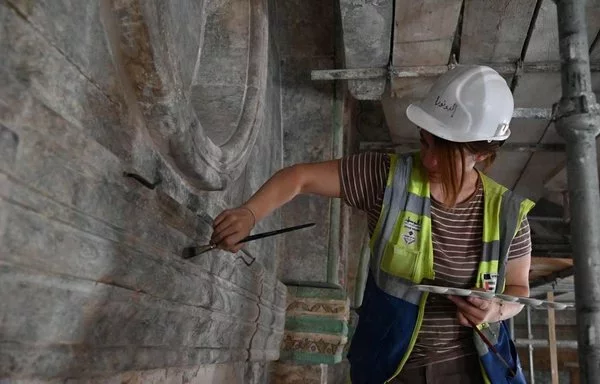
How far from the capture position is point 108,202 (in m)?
1.06

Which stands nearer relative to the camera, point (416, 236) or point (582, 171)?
point (416, 236)

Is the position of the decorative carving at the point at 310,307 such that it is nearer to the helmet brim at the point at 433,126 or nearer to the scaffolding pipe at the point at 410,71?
the scaffolding pipe at the point at 410,71

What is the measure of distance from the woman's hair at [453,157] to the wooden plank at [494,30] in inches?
52.7

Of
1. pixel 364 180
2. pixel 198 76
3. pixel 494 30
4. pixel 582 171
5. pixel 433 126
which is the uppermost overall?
pixel 494 30

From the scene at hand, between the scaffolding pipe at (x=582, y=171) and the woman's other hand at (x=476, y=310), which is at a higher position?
the scaffolding pipe at (x=582, y=171)

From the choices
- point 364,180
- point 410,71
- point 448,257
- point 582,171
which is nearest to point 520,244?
point 448,257

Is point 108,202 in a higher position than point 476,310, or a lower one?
higher

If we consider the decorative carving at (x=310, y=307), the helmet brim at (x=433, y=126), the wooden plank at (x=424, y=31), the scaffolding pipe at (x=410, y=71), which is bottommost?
the decorative carving at (x=310, y=307)

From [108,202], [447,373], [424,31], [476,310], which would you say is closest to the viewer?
[108,202]

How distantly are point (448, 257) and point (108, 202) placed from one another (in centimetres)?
89

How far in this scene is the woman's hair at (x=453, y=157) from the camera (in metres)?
1.49

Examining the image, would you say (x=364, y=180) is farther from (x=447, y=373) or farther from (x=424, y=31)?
(x=424, y=31)

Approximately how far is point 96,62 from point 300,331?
209cm

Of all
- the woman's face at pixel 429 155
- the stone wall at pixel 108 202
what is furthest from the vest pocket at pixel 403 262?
the stone wall at pixel 108 202
